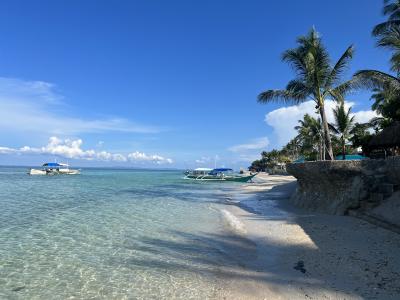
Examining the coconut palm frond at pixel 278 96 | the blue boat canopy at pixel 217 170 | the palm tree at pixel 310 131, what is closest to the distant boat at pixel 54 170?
the blue boat canopy at pixel 217 170

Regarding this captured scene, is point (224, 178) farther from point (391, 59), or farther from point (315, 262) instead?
point (315, 262)

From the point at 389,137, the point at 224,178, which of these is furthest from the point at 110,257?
the point at 224,178

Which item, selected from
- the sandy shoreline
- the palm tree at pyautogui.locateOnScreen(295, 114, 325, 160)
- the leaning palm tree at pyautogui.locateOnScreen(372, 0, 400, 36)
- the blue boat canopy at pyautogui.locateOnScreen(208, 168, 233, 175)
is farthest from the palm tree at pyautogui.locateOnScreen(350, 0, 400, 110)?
the blue boat canopy at pyautogui.locateOnScreen(208, 168, 233, 175)

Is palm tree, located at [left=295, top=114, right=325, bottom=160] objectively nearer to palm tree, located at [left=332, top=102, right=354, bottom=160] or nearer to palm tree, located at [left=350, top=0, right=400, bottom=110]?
palm tree, located at [left=332, top=102, right=354, bottom=160]

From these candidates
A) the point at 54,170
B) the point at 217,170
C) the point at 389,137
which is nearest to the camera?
the point at 389,137

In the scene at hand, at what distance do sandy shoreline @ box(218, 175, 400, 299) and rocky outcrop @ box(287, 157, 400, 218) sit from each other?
1018 mm

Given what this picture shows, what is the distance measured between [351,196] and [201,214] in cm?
642

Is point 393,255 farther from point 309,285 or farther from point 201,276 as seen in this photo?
point 201,276

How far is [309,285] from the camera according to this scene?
578 cm

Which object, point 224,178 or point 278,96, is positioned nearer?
point 278,96

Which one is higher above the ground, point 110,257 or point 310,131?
point 310,131

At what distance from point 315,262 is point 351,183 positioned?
20.3 ft

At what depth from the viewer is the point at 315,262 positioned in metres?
6.99

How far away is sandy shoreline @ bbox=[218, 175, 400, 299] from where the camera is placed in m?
5.54
